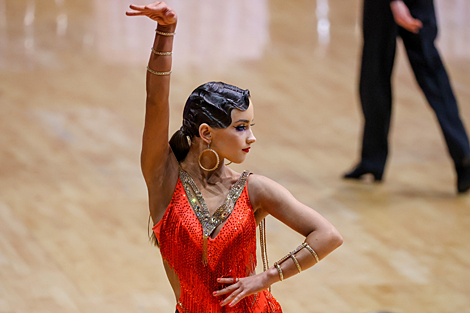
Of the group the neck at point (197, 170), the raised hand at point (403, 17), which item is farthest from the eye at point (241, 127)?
the raised hand at point (403, 17)

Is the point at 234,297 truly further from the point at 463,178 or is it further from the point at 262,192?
the point at 463,178

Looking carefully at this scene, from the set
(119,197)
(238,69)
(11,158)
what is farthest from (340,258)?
(238,69)

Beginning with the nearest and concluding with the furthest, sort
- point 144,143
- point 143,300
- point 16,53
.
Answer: point 144,143 → point 143,300 → point 16,53

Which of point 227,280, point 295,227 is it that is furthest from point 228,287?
point 295,227

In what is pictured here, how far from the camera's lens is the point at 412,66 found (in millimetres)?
4160

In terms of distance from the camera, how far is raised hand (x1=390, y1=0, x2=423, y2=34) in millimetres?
3887

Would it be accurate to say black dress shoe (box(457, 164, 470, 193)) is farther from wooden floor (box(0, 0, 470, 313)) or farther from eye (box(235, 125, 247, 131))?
eye (box(235, 125, 247, 131))

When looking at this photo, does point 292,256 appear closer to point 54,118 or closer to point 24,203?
point 24,203

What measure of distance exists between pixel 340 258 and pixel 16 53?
12.2 feet

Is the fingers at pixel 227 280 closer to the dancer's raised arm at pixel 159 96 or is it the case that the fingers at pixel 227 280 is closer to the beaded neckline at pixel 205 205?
the beaded neckline at pixel 205 205

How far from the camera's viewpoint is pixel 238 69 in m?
6.09

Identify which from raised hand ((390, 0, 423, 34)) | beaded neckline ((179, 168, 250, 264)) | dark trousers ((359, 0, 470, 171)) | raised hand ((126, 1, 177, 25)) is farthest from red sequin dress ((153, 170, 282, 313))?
dark trousers ((359, 0, 470, 171))

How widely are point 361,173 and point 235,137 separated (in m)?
2.83

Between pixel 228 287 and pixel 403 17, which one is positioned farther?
pixel 403 17
